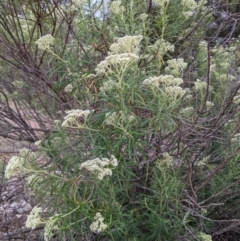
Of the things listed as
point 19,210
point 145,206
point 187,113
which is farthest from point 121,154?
point 19,210

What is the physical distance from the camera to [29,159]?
7.41 ft

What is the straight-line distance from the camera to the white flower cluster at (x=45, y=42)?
2.40m

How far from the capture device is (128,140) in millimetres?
2156

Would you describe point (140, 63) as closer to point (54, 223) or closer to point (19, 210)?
point (54, 223)

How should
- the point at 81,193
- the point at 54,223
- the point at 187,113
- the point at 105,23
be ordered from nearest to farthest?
the point at 54,223
the point at 81,193
the point at 187,113
the point at 105,23

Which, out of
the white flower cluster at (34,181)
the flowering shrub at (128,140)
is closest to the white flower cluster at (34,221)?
the flowering shrub at (128,140)

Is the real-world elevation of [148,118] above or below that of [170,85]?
below

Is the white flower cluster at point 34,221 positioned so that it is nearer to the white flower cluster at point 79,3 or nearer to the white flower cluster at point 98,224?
the white flower cluster at point 98,224

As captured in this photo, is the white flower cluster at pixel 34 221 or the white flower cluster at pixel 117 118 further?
the white flower cluster at pixel 117 118

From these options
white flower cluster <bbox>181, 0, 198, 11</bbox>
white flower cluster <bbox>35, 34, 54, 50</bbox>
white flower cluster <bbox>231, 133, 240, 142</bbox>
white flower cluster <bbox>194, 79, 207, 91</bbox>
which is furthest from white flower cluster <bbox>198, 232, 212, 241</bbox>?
white flower cluster <bbox>181, 0, 198, 11</bbox>

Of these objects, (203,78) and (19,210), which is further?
(19,210)

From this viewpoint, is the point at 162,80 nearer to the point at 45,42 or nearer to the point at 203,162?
the point at 45,42

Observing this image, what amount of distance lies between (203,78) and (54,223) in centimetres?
185

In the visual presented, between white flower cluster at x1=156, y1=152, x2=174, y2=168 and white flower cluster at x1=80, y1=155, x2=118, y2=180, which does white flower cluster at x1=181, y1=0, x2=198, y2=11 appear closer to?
white flower cluster at x1=156, y1=152, x2=174, y2=168
